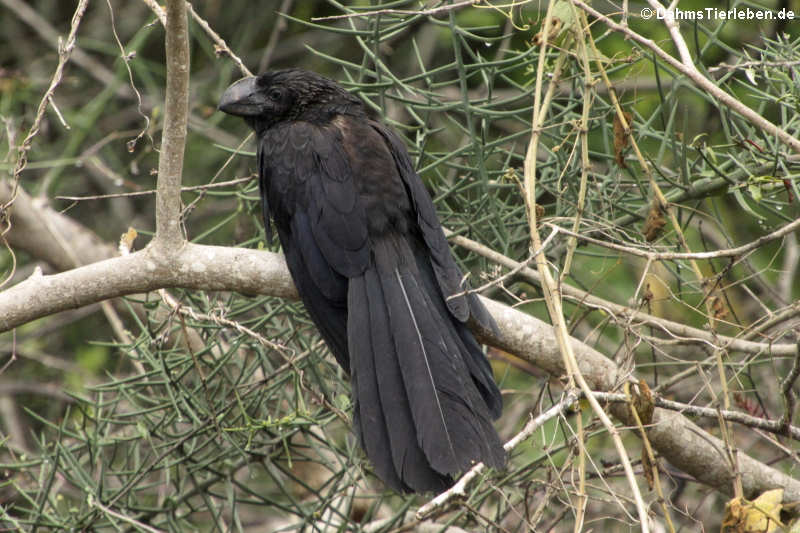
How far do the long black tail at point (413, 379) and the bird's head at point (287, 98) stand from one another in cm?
61

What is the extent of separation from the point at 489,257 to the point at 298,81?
3.01 ft

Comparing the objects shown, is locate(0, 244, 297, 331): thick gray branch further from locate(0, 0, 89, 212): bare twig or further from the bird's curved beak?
the bird's curved beak

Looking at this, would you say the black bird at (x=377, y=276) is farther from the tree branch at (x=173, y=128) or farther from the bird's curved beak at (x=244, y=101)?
the tree branch at (x=173, y=128)

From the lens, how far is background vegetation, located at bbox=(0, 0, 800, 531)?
229cm

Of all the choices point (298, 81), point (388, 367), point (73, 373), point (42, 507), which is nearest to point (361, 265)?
point (388, 367)

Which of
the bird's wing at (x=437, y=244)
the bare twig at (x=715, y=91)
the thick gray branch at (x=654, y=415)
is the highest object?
the bare twig at (x=715, y=91)

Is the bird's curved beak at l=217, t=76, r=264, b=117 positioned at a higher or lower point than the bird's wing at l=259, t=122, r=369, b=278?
higher

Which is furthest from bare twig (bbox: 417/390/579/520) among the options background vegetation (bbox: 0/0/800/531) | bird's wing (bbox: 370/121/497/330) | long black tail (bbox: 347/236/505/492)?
bird's wing (bbox: 370/121/497/330)

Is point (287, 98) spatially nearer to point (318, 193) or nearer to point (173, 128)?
point (318, 193)

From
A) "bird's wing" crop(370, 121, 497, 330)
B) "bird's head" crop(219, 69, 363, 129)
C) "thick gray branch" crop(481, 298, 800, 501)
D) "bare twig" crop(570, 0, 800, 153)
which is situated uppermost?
"bare twig" crop(570, 0, 800, 153)

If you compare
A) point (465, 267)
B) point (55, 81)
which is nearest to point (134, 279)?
point (55, 81)

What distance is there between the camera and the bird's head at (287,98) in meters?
3.00

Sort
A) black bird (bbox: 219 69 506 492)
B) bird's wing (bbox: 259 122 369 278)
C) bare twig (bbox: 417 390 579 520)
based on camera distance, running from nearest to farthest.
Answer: bare twig (bbox: 417 390 579 520)
black bird (bbox: 219 69 506 492)
bird's wing (bbox: 259 122 369 278)

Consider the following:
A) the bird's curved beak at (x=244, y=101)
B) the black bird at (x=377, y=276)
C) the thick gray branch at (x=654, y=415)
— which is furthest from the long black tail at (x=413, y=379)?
the bird's curved beak at (x=244, y=101)
